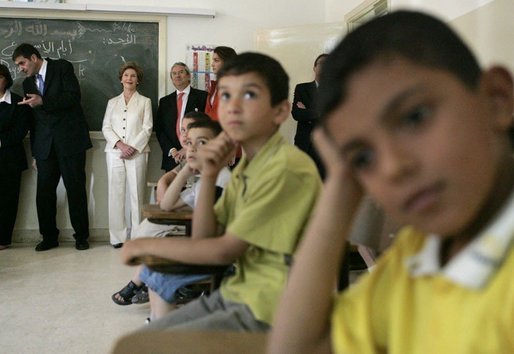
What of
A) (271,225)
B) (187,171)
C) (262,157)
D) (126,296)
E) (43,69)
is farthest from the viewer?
(43,69)

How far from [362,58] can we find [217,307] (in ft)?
2.68

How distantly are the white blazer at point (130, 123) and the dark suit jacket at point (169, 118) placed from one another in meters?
0.11

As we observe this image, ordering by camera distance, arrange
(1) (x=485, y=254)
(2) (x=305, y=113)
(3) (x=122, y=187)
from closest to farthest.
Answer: (1) (x=485, y=254) → (2) (x=305, y=113) → (3) (x=122, y=187)

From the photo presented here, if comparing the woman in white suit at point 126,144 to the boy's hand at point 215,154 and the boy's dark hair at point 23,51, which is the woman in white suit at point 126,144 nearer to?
the boy's dark hair at point 23,51

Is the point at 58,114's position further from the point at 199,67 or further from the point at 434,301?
the point at 434,301

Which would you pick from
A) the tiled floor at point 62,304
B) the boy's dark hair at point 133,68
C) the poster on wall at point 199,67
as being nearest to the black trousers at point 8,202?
the tiled floor at point 62,304

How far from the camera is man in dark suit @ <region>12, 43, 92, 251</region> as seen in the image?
4.62 metres

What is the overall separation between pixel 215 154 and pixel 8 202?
4.16 meters

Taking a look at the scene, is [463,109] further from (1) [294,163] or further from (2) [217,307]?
(2) [217,307]

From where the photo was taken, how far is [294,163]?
1219 millimetres

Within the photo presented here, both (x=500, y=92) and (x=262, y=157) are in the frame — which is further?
(x=262, y=157)

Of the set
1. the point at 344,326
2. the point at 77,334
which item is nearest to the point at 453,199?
the point at 344,326

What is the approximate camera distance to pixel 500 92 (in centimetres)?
55

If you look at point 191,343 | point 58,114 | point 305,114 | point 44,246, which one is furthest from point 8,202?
point 191,343
